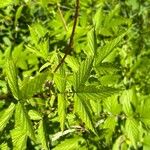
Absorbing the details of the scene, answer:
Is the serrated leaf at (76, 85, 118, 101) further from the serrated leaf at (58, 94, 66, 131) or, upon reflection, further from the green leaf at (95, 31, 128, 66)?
the green leaf at (95, 31, 128, 66)

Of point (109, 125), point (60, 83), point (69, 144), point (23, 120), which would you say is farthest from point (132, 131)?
point (23, 120)

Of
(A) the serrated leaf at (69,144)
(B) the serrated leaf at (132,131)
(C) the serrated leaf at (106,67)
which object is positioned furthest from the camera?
(A) the serrated leaf at (69,144)

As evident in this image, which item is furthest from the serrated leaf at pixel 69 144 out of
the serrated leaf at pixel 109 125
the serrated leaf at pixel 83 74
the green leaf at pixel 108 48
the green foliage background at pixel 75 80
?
the serrated leaf at pixel 83 74

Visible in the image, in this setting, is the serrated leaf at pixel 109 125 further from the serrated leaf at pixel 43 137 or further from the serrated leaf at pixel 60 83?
the serrated leaf at pixel 60 83

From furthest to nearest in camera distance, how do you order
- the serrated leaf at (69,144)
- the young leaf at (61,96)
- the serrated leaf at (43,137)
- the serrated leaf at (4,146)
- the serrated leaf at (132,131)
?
the serrated leaf at (69,144), the serrated leaf at (132,131), the serrated leaf at (4,146), the serrated leaf at (43,137), the young leaf at (61,96)

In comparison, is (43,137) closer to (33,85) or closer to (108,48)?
(33,85)

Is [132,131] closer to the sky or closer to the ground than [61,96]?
closer to the ground
